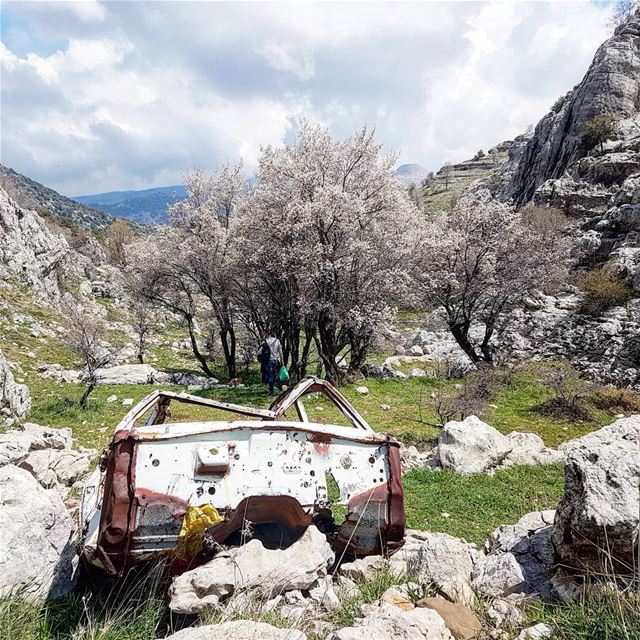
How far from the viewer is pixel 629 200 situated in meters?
25.2

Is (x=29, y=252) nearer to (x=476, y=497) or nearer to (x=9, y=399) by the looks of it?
(x=9, y=399)

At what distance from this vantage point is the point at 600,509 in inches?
139

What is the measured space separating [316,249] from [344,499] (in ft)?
41.4

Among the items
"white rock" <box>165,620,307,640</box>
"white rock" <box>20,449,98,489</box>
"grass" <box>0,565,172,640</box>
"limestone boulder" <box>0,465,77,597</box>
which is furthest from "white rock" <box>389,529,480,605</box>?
"white rock" <box>20,449,98,489</box>

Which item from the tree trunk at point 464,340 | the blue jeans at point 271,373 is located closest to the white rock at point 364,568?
the blue jeans at point 271,373

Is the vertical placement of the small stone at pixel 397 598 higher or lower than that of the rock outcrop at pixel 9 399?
lower

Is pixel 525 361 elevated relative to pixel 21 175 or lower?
lower

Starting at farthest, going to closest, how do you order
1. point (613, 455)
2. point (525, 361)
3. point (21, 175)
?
point (21, 175) → point (525, 361) → point (613, 455)

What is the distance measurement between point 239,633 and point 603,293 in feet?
72.2

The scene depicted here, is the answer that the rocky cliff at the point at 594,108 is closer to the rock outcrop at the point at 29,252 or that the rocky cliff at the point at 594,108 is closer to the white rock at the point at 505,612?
the rock outcrop at the point at 29,252

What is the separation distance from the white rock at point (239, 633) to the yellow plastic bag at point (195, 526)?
2.28 ft

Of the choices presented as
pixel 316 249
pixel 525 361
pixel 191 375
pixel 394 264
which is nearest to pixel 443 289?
pixel 394 264

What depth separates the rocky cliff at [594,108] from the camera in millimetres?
45406

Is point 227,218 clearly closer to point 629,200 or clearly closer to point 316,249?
point 316,249
